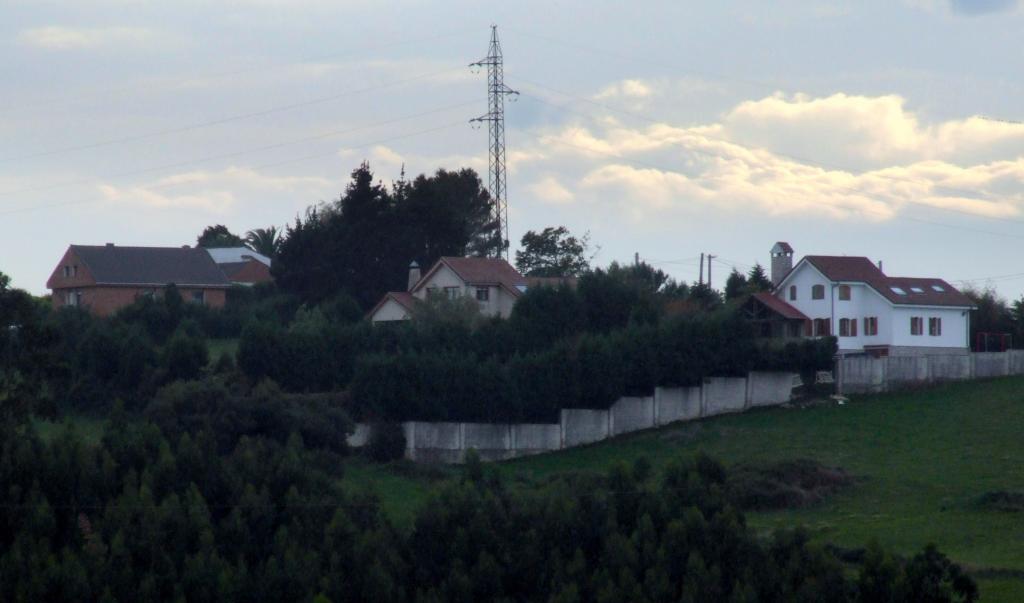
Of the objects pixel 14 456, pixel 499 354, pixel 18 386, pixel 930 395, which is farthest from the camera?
pixel 499 354

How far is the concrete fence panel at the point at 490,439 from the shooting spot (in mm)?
54438

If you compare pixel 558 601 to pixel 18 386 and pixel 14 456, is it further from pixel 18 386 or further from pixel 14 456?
pixel 18 386

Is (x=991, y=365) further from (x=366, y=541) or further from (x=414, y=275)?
(x=366, y=541)

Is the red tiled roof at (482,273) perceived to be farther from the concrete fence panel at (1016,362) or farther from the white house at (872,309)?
the concrete fence panel at (1016,362)

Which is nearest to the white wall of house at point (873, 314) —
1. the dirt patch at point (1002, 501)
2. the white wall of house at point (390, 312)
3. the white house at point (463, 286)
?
the white house at point (463, 286)

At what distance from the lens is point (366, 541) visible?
110 ft

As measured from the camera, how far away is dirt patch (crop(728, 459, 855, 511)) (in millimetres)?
43719

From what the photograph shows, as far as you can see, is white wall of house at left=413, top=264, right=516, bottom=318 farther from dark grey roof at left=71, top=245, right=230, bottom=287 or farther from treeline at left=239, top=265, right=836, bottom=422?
dark grey roof at left=71, top=245, right=230, bottom=287

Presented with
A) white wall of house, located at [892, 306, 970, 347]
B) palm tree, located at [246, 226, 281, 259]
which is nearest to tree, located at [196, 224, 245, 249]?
palm tree, located at [246, 226, 281, 259]

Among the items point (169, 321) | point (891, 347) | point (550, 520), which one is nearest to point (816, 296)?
point (891, 347)

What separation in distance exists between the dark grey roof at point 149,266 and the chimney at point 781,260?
103 ft

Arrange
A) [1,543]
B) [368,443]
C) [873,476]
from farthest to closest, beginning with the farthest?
[368,443] < [873,476] < [1,543]

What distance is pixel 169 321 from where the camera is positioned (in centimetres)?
7325

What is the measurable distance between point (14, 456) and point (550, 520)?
13.5m
